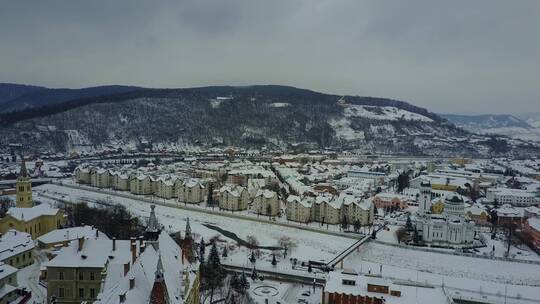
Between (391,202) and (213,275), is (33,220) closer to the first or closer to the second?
(213,275)

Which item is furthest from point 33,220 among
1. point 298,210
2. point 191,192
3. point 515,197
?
point 515,197

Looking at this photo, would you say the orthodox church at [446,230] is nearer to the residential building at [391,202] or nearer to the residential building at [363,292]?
the residential building at [391,202]

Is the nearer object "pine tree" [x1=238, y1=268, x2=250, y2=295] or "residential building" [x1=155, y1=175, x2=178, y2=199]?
"pine tree" [x1=238, y1=268, x2=250, y2=295]

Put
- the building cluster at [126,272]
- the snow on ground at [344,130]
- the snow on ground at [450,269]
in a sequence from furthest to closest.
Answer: the snow on ground at [344,130], the snow on ground at [450,269], the building cluster at [126,272]

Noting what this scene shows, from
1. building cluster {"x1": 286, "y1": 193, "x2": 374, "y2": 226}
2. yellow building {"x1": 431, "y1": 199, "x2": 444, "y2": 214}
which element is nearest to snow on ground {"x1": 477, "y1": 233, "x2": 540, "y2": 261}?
yellow building {"x1": 431, "y1": 199, "x2": 444, "y2": 214}

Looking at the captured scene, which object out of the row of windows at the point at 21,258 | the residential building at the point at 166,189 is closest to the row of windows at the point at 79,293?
the row of windows at the point at 21,258

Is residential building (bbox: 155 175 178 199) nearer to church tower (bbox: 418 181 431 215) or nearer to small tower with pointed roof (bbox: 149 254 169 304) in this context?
church tower (bbox: 418 181 431 215)
